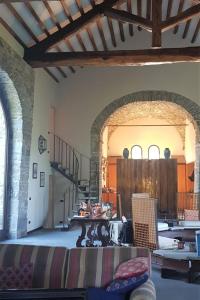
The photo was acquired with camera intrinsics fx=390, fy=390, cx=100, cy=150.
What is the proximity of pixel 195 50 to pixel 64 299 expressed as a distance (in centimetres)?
742

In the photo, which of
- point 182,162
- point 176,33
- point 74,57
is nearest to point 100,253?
point 74,57

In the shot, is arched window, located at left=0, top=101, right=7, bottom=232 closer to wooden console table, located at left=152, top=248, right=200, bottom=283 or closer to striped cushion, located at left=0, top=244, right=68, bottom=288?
wooden console table, located at left=152, top=248, right=200, bottom=283

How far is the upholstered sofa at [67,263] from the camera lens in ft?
9.80

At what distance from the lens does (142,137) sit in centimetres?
1800

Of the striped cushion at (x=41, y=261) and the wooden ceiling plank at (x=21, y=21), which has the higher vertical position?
the wooden ceiling plank at (x=21, y=21)

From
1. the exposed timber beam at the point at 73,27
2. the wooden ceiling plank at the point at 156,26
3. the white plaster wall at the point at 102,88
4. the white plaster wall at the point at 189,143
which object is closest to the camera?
the wooden ceiling plank at the point at 156,26

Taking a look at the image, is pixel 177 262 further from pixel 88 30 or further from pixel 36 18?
pixel 88 30


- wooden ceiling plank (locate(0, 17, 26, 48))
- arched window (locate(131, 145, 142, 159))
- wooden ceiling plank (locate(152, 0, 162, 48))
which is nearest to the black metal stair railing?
wooden ceiling plank (locate(0, 17, 26, 48))

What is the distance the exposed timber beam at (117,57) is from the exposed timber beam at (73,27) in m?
0.25

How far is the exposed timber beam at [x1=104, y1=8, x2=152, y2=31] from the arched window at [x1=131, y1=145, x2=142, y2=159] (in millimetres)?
9523

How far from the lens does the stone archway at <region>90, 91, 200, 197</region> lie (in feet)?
39.0

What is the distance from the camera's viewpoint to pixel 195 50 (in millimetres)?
8789

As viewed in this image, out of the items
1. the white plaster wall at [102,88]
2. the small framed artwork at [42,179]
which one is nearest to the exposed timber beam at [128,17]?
the white plaster wall at [102,88]

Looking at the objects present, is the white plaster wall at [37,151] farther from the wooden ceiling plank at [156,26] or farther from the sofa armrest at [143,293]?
the sofa armrest at [143,293]
